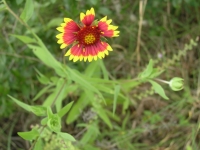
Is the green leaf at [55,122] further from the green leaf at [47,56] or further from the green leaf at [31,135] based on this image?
the green leaf at [47,56]

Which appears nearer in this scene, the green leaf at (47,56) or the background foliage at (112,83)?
the green leaf at (47,56)

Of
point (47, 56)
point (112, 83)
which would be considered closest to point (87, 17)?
point (47, 56)

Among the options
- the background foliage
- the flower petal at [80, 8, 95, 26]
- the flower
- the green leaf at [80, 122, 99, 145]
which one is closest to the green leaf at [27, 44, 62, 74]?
the background foliage

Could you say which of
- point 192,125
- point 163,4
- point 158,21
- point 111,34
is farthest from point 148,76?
point 158,21

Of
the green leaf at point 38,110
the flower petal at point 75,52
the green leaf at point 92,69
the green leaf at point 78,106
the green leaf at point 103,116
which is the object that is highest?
the flower petal at point 75,52

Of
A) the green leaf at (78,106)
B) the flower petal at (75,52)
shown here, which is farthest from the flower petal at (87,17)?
the green leaf at (78,106)

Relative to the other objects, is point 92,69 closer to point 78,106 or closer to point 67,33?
point 78,106
